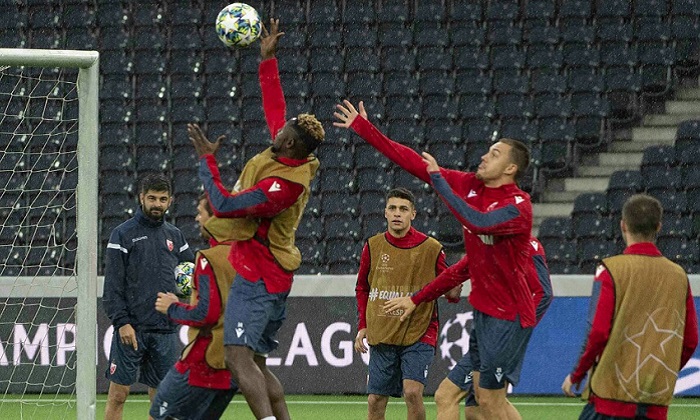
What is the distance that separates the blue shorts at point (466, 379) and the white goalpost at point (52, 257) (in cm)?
225

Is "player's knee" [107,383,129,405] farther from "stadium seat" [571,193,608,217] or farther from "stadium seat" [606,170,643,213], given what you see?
"stadium seat" [606,170,643,213]

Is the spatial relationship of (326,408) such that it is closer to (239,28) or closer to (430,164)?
(239,28)

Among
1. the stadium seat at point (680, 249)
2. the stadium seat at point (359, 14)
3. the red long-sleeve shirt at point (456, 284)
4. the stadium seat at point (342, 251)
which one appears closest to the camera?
the red long-sleeve shirt at point (456, 284)

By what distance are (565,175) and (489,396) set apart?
27.7ft

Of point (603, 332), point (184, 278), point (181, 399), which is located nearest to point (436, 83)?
point (184, 278)

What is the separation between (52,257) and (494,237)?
8399 mm

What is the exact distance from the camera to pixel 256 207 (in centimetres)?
645

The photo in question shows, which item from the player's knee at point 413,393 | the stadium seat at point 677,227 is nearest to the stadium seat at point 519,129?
the stadium seat at point 677,227

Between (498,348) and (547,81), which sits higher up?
(547,81)

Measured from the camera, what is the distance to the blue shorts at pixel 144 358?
26.9ft

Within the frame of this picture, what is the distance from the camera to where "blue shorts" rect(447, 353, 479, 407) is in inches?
286

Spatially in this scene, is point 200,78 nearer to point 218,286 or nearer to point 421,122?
point 421,122

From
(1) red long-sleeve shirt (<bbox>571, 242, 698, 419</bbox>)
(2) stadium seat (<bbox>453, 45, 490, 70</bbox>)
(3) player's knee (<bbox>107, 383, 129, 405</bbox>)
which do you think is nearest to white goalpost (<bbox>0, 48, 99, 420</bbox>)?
(3) player's knee (<bbox>107, 383, 129, 405</bbox>)

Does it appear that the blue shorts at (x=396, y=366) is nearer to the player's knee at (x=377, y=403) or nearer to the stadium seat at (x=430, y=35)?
the player's knee at (x=377, y=403)
